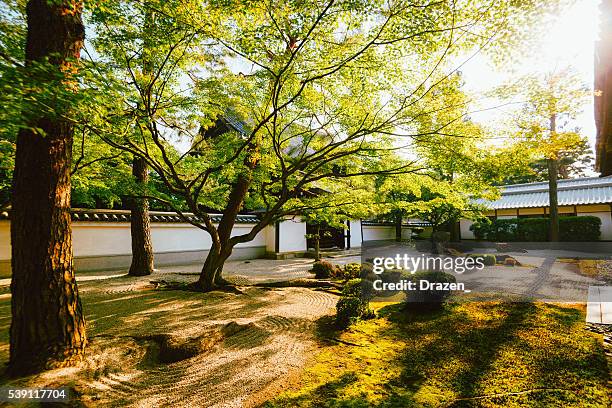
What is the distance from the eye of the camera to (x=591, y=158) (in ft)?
110

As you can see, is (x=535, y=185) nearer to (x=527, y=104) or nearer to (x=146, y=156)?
(x=527, y=104)

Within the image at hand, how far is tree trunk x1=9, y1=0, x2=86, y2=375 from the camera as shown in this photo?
3.15m

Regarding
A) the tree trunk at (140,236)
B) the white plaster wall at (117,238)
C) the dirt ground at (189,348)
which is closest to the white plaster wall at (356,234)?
the white plaster wall at (117,238)

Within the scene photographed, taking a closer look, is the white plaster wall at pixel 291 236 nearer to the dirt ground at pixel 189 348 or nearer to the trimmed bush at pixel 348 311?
the dirt ground at pixel 189 348

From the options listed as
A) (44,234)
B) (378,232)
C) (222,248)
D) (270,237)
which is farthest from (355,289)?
(378,232)

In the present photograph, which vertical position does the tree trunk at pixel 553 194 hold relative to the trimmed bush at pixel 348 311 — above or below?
above

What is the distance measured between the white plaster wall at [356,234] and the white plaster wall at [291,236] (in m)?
4.64

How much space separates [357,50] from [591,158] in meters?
44.1

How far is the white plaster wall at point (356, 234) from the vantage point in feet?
68.3

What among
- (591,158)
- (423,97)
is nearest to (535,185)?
(591,158)

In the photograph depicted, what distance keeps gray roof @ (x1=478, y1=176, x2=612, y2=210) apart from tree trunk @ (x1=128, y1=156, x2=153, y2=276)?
61.2 ft

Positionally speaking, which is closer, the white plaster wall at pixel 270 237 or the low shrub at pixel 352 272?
the low shrub at pixel 352 272

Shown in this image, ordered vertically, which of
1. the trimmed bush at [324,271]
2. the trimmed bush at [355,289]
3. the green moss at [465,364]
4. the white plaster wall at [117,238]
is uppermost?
the white plaster wall at [117,238]

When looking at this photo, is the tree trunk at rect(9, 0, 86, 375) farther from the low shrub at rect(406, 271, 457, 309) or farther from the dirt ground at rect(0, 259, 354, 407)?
the low shrub at rect(406, 271, 457, 309)
